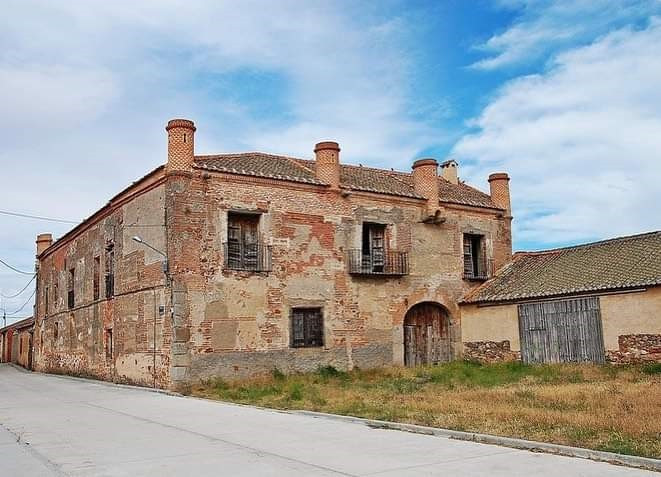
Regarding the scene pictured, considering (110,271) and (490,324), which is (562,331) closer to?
(490,324)

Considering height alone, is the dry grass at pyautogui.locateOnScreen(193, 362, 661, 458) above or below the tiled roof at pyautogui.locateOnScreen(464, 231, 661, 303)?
below

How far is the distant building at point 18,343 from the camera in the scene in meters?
41.7

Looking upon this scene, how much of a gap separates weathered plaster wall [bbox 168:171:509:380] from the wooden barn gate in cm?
323

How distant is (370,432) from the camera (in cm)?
1089

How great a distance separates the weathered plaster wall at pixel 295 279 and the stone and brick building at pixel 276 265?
42 mm

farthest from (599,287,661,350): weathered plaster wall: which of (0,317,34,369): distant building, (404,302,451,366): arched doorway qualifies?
(0,317,34,369): distant building

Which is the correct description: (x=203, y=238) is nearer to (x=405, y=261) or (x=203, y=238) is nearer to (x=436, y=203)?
(x=405, y=261)

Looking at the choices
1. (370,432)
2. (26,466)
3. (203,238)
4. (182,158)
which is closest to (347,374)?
(203,238)

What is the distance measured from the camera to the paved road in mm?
7863

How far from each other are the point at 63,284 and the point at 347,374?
56.5 ft

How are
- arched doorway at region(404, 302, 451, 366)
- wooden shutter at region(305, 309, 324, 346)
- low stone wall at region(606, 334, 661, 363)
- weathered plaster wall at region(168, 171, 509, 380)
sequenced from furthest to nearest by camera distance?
arched doorway at region(404, 302, 451, 366)
wooden shutter at region(305, 309, 324, 346)
weathered plaster wall at region(168, 171, 509, 380)
low stone wall at region(606, 334, 661, 363)

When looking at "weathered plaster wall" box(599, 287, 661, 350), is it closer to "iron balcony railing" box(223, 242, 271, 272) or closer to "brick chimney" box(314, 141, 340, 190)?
"brick chimney" box(314, 141, 340, 190)

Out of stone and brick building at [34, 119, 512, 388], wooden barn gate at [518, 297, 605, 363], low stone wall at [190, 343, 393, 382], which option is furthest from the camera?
wooden barn gate at [518, 297, 605, 363]

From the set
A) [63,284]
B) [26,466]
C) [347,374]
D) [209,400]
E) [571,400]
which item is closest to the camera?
[26,466]
